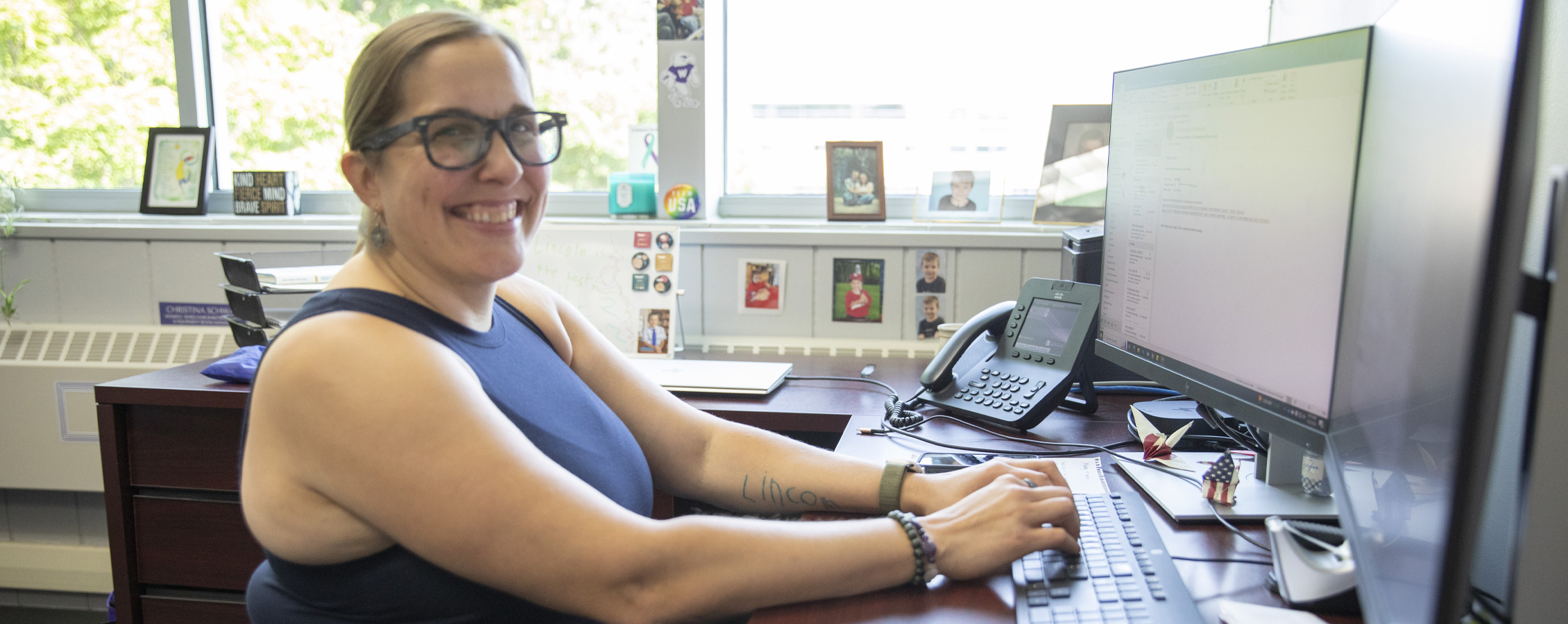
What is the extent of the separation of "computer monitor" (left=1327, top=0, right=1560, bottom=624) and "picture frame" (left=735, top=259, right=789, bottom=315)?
4.45ft

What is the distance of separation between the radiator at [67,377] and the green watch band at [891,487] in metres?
1.85

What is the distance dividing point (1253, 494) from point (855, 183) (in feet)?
4.19

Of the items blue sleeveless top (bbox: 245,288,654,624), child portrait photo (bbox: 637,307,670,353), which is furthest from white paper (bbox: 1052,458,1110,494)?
child portrait photo (bbox: 637,307,670,353)

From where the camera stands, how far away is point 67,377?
2.19m

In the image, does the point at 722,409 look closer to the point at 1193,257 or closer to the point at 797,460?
the point at 797,460

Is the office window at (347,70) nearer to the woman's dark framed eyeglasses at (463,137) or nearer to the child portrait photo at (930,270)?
the child portrait photo at (930,270)

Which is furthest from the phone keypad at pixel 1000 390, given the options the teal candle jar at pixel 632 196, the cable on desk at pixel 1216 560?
the teal candle jar at pixel 632 196

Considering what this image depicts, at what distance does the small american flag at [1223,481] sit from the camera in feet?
3.19

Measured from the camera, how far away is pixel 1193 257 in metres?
1.03

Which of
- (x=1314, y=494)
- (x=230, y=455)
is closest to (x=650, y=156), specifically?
(x=230, y=455)

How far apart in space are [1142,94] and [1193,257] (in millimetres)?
242

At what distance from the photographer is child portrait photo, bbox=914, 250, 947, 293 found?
6.43ft

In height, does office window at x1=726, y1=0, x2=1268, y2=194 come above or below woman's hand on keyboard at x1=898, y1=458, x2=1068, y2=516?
above

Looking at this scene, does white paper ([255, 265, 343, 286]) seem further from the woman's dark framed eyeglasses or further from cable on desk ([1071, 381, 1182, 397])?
cable on desk ([1071, 381, 1182, 397])
